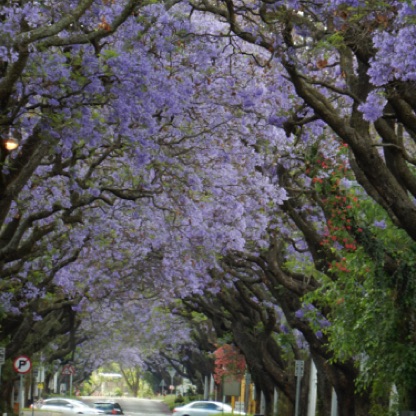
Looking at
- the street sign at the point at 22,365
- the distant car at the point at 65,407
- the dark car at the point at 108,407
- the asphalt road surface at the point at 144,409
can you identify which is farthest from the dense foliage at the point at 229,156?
the asphalt road surface at the point at 144,409

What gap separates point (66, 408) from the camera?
2121 inches

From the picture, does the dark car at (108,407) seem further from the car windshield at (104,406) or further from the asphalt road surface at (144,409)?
the asphalt road surface at (144,409)

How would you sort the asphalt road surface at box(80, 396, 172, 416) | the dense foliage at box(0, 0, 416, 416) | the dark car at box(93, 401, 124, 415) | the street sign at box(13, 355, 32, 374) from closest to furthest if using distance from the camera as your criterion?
the dense foliage at box(0, 0, 416, 416)
the street sign at box(13, 355, 32, 374)
the dark car at box(93, 401, 124, 415)
the asphalt road surface at box(80, 396, 172, 416)

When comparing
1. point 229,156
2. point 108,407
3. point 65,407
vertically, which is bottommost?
point 65,407

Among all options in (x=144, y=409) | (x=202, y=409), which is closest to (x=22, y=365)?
(x=202, y=409)

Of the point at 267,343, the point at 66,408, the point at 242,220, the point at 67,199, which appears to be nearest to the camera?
the point at 67,199

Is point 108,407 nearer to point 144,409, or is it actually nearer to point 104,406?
point 104,406

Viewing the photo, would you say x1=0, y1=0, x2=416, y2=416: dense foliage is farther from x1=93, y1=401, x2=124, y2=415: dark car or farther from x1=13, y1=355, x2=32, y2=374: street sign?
x1=93, y1=401, x2=124, y2=415: dark car

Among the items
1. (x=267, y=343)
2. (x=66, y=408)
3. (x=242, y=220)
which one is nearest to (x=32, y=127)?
(x=242, y=220)

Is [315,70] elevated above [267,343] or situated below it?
above

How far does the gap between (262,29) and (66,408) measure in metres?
41.3

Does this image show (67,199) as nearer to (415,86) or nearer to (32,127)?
(32,127)

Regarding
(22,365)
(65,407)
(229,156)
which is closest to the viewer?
(229,156)

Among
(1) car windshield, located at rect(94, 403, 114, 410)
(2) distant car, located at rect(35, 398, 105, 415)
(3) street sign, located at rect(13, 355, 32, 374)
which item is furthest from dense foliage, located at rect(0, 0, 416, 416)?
(1) car windshield, located at rect(94, 403, 114, 410)
